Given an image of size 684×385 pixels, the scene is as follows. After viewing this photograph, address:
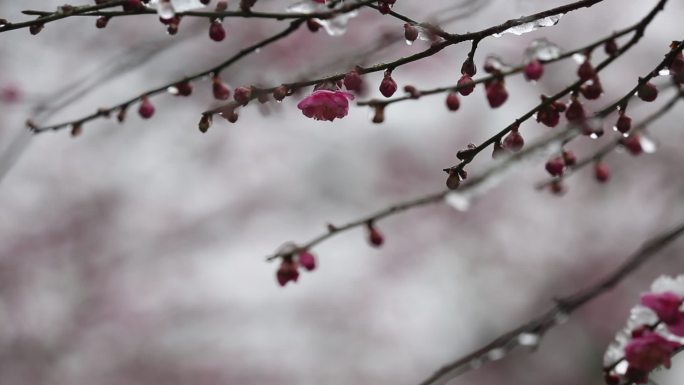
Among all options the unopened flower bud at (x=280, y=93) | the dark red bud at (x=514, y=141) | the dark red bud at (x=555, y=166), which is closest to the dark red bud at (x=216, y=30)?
the unopened flower bud at (x=280, y=93)

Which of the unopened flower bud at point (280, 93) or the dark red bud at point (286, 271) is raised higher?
the unopened flower bud at point (280, 93)

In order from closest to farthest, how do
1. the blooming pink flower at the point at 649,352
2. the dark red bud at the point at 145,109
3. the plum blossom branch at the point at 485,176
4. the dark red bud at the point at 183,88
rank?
the plum blossom branch at the point at 485,176, the blooming pink flower at the point at 649,352, the dark red bud at the point at 183,88, the dark red bud at the point at 145,109

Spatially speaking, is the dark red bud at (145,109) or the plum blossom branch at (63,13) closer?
the plum blossom branch at (63,13)

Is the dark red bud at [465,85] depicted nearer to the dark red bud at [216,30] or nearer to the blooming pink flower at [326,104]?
the blooming pink flower at [326,104]

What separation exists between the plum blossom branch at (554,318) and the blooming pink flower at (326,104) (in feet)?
1.90

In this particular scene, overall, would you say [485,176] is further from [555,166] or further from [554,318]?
[555,166]

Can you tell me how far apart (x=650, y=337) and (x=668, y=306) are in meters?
0.08

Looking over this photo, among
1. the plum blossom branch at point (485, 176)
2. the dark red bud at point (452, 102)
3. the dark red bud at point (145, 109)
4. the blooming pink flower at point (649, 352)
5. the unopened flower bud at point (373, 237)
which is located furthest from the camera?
the dark red bud at point (145, 109)

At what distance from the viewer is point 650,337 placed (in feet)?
3.97

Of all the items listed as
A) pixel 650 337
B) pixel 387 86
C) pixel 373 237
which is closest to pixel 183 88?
pixel 387 86

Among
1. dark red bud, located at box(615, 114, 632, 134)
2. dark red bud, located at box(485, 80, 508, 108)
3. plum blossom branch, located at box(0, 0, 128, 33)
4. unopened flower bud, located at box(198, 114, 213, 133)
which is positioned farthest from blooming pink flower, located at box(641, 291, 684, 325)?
plum blossom branch, located at box(0, 0, 128, 33)

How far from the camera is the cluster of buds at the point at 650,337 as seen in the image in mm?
1162

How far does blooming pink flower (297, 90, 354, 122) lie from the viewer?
1.48 meters

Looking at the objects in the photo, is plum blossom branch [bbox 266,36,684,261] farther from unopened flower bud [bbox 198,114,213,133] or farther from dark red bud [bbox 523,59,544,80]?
unopened flower bud [bbox 198,114,213,133]
